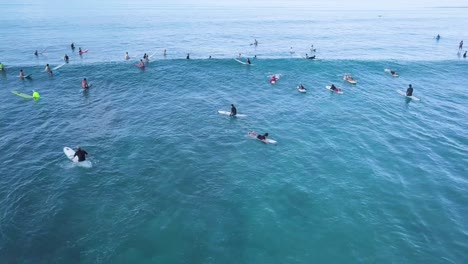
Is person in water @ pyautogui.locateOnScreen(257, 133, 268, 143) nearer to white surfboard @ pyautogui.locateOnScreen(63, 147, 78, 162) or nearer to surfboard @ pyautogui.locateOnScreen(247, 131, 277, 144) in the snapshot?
surfboard @ pyautogui.locateOnScreen(247, 131, 277, 144)

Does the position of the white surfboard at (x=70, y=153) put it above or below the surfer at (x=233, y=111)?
below

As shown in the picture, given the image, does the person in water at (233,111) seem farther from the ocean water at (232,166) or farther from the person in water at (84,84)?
the person in water at (84,84)

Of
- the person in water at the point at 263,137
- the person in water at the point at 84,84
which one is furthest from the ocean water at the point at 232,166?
the person in water at the point at 84,84

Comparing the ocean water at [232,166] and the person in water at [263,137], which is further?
the person in water at [263,137]

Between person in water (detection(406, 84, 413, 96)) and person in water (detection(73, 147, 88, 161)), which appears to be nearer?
person in water (detection(73, 147, 88, 161))

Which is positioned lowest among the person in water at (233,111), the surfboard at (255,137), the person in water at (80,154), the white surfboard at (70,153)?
the white surfboard at (70,153)

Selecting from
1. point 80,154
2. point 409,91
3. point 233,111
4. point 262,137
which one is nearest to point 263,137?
point 262,137

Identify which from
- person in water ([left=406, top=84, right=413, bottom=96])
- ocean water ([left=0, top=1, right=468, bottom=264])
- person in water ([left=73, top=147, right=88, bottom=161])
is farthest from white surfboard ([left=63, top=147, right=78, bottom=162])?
person in water ([left=406, top=84, right=413, bottom=96])

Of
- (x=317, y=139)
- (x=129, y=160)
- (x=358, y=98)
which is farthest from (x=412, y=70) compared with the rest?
(x=129, y=160)

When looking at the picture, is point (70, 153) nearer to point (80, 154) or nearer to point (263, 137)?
point (80, 154)
